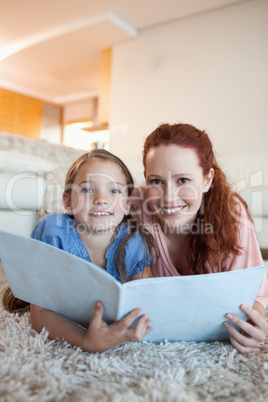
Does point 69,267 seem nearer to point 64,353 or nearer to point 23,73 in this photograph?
point 64,353

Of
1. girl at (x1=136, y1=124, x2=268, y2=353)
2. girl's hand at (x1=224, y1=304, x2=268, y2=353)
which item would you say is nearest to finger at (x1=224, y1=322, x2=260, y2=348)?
girl's hand at (x1=224, y1=304, x2=268, y2=353)

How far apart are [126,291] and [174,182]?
0.43 metres

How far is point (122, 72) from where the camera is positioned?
4.73 m

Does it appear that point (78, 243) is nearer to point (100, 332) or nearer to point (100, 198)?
point (100, 198)

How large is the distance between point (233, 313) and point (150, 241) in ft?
1.20

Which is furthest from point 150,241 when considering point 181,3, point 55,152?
point 181,3

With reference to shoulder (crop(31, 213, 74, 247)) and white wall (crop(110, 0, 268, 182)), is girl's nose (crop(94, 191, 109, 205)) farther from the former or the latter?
white wall (crop(110, 0, 268, 182))

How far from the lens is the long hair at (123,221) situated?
917 mm

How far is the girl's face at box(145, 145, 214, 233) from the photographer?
94cm

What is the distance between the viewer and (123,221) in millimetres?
1073

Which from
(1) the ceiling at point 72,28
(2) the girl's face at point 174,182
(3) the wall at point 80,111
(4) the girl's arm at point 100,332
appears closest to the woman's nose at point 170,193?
(2) the girl's face at point 174,182

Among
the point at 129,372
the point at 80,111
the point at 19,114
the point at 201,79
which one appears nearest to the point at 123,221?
the point at 129,372

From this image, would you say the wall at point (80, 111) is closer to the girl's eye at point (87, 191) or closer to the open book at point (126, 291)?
the girl's eye at point (87, 191)

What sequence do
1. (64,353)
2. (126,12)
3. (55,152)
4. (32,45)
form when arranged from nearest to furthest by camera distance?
1. (64,353)
2. (55,152)
3. (126,12)
4. (32,45)
